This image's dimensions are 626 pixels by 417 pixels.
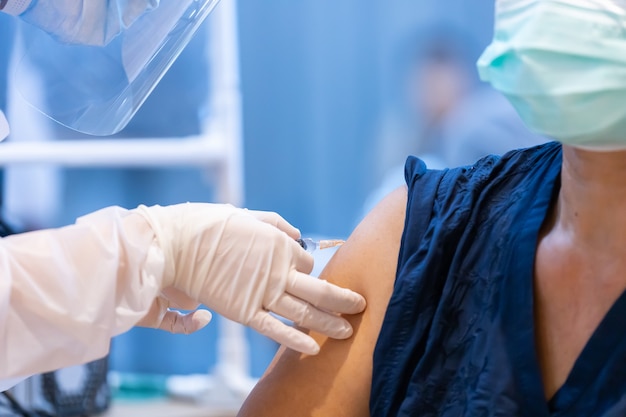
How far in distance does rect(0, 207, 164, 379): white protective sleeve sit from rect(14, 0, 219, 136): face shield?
0.27 metres

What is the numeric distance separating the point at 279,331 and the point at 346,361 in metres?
0.16

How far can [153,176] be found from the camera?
2943mm

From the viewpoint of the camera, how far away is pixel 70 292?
3.63 feet

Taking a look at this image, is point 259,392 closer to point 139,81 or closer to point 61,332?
point 61,332

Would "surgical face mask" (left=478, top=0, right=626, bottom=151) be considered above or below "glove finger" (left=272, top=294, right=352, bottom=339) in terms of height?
above

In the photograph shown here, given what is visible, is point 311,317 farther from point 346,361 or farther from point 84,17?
point 84,17

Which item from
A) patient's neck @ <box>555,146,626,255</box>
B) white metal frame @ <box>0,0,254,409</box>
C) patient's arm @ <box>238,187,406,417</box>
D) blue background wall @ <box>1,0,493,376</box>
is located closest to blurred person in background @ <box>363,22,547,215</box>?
blue background wall @ <box>1,0,493,376</box>

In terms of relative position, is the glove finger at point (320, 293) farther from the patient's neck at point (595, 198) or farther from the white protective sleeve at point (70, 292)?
the patient's neck at point (595, 198)

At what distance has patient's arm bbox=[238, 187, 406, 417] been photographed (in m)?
1.27

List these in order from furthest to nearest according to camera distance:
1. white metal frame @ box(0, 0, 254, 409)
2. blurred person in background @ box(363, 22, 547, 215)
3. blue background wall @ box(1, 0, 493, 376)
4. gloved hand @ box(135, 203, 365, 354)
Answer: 1. blurred person in background @ box(363, 22, 547, 215)
2. blue background wall @ box(1, 0, 493, 376)
3. white metal frame @ box(0, 0, 254, 409)
4. gloved hand @ box(135, 203, 365, 354)

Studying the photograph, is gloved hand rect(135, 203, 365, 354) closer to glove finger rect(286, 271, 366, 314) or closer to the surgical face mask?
glove finger rect(286, 271, 366, 314)

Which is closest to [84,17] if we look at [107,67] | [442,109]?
[107,67]

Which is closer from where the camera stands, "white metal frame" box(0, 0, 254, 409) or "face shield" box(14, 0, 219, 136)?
"face shield" box(14, 0, 219, 136)

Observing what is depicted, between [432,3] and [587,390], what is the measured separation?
3.06 meters
